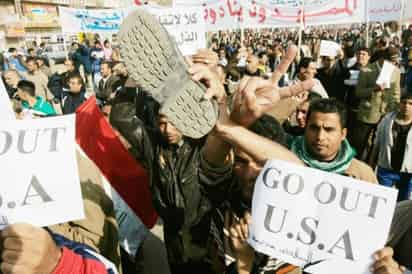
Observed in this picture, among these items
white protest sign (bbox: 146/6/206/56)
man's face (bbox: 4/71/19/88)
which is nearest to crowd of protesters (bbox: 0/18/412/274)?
white protest sign (bbox: 146/6/206/56)

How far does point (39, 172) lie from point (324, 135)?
1.56 metres

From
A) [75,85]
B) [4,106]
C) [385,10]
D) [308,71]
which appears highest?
[385,10]

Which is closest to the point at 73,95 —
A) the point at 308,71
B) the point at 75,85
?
the point at 75,85

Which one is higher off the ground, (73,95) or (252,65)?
(252,65)

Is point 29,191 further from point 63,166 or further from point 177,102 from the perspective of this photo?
point 177,102

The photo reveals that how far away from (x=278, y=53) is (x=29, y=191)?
29.0 ft

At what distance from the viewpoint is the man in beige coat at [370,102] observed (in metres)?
4.70

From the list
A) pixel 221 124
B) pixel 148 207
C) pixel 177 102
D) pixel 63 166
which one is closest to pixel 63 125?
pixel 63 166

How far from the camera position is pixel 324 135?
7.49 feet

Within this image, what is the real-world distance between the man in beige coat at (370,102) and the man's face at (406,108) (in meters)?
1.20

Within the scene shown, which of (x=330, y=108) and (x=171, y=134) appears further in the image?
(x=330, y=108)

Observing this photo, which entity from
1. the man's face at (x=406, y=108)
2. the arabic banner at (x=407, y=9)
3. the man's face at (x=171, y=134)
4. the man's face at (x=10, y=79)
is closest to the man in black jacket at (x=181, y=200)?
the man's face at (x=171, y=134)

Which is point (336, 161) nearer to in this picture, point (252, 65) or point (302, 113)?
point (302, 113)

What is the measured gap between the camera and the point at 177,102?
4.37 feet
